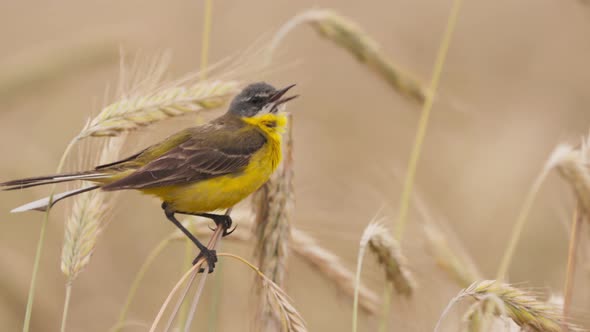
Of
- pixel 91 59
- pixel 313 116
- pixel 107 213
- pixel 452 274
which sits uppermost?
pixel 313 116

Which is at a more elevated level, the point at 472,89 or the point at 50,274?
the point at 472,89

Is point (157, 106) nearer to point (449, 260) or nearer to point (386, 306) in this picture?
point (386, 306)

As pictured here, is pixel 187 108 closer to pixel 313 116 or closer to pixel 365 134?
pixel 313 116

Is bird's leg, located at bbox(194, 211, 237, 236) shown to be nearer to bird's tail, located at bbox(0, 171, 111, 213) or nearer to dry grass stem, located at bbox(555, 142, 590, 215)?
bird's tail, located at bbox(0, 171, 111, 213)

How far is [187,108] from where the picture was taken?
140 inches

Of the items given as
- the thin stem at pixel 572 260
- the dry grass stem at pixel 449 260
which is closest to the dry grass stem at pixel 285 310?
the thin stem at pixel 572 260

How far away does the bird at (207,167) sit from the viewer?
3.66m

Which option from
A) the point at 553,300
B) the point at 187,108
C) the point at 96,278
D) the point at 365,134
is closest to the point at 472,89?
the point at 365,134

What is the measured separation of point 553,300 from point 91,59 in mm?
3096

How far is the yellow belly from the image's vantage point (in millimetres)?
3895

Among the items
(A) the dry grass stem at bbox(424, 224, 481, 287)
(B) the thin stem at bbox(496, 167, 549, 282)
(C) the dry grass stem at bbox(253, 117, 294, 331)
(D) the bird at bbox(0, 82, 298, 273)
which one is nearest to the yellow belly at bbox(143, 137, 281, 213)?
(D) the bird at bbox(0, 82, 298, 273)

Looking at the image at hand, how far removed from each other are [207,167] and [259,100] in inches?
26.9

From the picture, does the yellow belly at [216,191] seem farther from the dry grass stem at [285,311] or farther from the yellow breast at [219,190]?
the dry grass stem at [285,311]

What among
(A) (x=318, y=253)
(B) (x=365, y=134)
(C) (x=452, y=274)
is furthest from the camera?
(B) (x=365, y=134)
